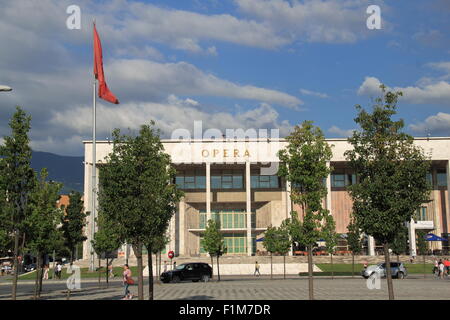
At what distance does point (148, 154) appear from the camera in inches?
812

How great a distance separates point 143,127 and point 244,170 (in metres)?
53.2

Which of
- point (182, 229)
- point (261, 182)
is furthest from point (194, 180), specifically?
point (261, 182)

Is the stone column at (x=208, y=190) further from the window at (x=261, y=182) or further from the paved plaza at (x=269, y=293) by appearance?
the paved plaza at (x=269, y=293)

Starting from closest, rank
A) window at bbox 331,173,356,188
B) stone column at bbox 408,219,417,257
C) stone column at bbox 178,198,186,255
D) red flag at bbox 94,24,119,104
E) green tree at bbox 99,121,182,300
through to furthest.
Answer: green tree at bbox 99,121,182,300 < red flag at bbox 94,24,119,104 < stone column at bbox 408,219,417,257 < stone column at bbox 178,198,186,255 < window at bbox 331,173,356,188

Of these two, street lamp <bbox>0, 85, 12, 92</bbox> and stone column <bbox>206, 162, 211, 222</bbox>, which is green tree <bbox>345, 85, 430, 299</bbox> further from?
stone column <bbox>206, 162, 211, 222</bbox>

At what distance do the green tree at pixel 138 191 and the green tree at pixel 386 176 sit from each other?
25.1 feet

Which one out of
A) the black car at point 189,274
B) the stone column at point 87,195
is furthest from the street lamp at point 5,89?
the stone column at point 87,195

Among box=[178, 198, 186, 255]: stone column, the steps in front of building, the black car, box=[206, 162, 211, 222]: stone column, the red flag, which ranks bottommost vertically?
the steps in front of building

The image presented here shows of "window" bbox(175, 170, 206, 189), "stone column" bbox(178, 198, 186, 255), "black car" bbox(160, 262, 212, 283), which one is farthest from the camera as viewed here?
"window" bbox(175, 170, 206, 189)

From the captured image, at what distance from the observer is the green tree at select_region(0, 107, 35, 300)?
73.4 feet

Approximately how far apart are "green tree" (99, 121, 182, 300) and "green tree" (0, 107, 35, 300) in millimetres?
4546

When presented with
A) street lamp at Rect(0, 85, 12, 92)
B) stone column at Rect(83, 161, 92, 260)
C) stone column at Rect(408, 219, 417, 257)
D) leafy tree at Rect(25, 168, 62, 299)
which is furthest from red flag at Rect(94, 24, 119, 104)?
stone column at Rect(408, 219, 417, 257)
